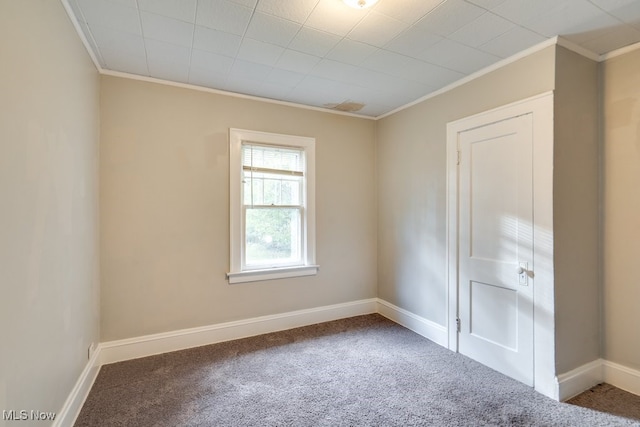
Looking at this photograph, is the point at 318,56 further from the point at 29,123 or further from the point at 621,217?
the point at 621,217

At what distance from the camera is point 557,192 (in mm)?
2195

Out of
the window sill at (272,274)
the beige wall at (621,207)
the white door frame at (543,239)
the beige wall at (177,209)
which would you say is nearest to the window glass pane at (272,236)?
the window sill at (272,274)

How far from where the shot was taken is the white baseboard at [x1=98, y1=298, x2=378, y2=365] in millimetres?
2721

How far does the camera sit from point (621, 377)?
90.6 inches

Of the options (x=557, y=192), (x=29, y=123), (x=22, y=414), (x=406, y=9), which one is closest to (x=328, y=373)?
(x=22, y=414)

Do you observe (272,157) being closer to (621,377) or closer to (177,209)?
(177,209)

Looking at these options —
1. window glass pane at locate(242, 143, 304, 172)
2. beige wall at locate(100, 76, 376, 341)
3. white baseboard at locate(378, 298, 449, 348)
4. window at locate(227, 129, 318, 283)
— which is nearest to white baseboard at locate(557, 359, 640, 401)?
white baseboard at locate(378, 298, 449, 348)

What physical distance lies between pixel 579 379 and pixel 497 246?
1.09 metres

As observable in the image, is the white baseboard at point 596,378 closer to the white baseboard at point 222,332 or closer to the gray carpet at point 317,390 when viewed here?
the gray carpet at point 317,390

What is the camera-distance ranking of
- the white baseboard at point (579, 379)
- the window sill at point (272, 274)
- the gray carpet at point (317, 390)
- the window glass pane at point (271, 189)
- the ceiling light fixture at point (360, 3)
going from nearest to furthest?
the ceiling light fixture at point (360, 3)
the gray carpet at point (317, 390)
the white baseboard at point (579, 379)
the window sill at point (272, 274)
the window glass pane at point (271, 189)

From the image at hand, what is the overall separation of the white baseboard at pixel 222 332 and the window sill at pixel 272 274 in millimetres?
430

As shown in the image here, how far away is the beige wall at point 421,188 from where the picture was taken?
8.75 ft

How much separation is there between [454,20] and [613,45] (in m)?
1.32

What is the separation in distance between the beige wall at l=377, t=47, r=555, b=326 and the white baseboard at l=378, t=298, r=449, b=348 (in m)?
0.06
